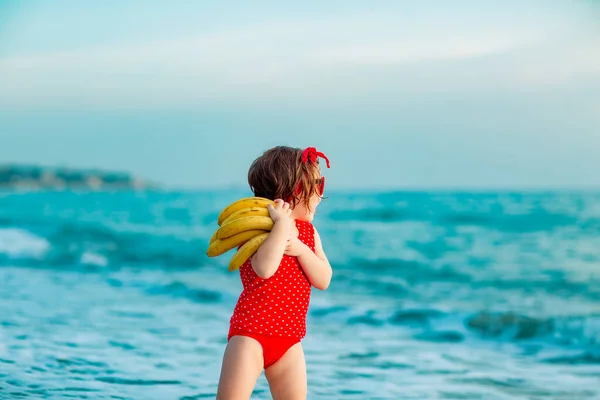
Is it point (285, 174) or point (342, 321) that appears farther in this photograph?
point (342, 321)

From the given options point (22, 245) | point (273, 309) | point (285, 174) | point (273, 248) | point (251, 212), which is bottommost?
point (273, 309)

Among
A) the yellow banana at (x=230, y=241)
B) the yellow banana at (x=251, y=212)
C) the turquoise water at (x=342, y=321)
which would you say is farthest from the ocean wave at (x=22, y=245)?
the yellow banana at (x=251, y=212)

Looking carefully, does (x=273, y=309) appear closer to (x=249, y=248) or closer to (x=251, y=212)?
(x=249, y=248)

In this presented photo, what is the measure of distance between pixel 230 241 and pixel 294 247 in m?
0.28

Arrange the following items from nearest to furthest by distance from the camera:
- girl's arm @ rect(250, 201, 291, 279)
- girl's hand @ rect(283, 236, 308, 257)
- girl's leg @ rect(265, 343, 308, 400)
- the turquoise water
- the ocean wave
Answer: girl's arm @ rect(250, 201, 291, 279) → girl's hand @ rect(283, 236, 308, 257) → girl's leg @ rect(265, 343, 308, 400) → the turquoise water → the ocean wave

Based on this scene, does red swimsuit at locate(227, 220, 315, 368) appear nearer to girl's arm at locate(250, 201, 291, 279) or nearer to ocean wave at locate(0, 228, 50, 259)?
girl's arm at locate(250, 201, 291, 279)

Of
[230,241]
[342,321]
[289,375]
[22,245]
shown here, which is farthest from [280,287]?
[22,245]

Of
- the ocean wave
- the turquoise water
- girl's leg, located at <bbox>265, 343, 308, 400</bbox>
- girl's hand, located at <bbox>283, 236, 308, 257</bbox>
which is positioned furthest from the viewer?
the ocean wave

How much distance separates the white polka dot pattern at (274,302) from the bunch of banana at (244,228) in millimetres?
140

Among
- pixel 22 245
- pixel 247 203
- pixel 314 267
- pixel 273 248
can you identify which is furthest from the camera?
pixel 22 245

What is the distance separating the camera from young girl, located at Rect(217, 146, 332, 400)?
10.6ft

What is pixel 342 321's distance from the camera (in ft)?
28.3

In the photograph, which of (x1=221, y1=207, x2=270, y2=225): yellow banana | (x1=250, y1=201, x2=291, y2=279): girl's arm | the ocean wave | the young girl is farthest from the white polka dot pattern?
the ocean wave

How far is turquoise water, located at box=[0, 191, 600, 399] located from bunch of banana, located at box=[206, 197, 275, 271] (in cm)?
217
